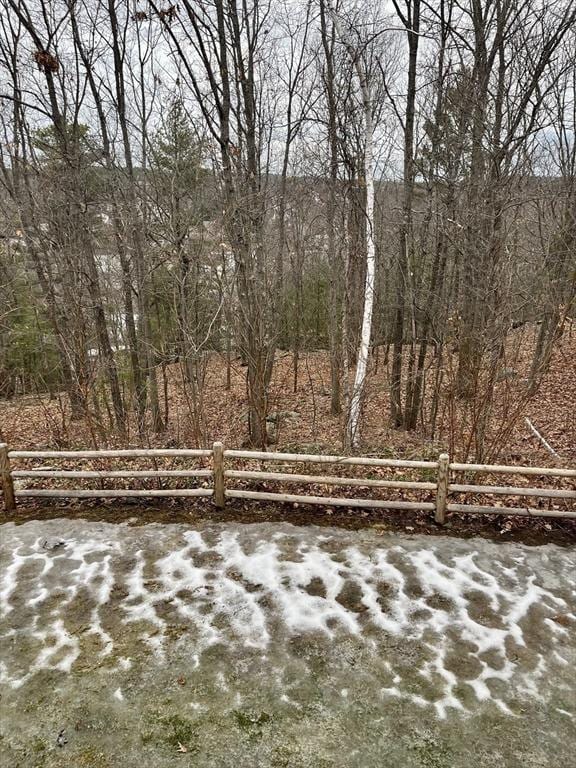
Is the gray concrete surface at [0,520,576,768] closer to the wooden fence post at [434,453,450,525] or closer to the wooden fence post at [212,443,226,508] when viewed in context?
the wooden fence post at [434,453,450,525]

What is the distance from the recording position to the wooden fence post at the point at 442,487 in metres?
5.38

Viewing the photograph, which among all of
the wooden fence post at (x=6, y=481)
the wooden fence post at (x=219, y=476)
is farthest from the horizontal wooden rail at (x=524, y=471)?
the wooden fence post at (x=6, y=481)

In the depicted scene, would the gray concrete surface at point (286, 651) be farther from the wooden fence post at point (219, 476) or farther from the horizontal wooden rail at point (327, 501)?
the wooden fence post at point (219, 476)

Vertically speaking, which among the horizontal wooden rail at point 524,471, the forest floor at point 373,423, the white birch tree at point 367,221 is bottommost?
the forest floor at point 373,423

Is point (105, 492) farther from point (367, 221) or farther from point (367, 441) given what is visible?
point (367, 221)

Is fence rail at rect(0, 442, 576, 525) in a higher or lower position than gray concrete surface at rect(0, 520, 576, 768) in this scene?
higher

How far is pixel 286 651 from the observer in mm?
3725

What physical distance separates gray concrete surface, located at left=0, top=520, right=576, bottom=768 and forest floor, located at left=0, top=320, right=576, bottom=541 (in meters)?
0.46

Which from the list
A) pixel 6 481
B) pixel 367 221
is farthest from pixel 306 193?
pixel 6 481

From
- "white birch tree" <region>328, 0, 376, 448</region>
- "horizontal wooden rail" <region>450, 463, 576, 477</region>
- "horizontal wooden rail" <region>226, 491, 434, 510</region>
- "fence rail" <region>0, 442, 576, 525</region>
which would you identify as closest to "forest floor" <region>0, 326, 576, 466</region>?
"white birch tree" <region>328, 0, 376, 448</region>

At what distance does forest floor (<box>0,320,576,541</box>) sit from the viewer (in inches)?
226

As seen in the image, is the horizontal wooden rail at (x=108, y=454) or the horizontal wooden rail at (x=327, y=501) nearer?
the horizontal wooden rail at (x=327, y=501)

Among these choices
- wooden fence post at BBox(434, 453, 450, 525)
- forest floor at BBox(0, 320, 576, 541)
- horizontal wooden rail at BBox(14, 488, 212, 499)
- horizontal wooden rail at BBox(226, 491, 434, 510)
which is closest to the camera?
wooden fence post at BBox(434, 453, 450, 525)

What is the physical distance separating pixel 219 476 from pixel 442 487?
2854mm
